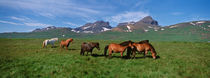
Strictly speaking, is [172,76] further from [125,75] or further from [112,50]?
[112,50]

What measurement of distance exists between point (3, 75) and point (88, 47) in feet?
25.2

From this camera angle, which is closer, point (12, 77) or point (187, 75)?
point (12, 77)

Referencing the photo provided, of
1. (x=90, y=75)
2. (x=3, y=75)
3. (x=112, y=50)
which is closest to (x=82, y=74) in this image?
(x=90, y=75)

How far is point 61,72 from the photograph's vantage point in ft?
25.0

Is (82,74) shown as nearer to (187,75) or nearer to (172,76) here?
(172,76)

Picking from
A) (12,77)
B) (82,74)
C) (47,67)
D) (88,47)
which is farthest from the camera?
(88,47)

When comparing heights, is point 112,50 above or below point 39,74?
above

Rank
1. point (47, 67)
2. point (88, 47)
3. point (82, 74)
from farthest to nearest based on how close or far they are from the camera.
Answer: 1. point (88, 47)
2. point (47, 67)
3. point (82, 74)

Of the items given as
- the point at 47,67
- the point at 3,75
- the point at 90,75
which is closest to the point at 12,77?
the point at 3,75

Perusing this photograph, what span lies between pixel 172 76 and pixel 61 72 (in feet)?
23.4

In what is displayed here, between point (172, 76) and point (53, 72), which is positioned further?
point (53, 72)

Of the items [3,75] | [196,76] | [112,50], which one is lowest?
[196,76]

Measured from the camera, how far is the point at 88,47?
1327cm

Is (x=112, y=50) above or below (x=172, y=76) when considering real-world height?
above
